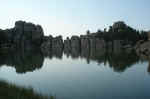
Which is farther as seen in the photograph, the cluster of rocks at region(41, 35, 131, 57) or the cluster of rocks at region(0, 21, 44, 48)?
the cluster of rocks at region(0, 21, 44, 48)

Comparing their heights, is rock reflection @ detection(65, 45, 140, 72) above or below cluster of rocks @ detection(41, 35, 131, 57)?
above

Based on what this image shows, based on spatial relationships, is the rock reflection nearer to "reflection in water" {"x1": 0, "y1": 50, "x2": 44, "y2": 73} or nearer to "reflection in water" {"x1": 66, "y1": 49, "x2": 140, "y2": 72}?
"reflection in water" {"x1": 66, "y1": 49, "x2": 140, "y2": 72}

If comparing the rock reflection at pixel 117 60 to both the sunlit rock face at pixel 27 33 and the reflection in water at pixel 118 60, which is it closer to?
the reflection in water at pixel 118 60

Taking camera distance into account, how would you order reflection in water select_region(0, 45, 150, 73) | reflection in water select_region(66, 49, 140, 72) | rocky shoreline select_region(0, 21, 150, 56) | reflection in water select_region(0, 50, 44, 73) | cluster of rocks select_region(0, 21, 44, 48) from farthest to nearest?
cluster of rocks select_region(0, 21, 44, 48) < rocky shoreline select_region(0, 21, 150, 56) < reflection in water select_region(66, 49, 140, 72) < reflection in water select_region(0, 45, 150, 73) < reflection in water select_region(0, 50, 44, 73)

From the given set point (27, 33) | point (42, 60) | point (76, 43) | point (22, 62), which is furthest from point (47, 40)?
point (22, 62)

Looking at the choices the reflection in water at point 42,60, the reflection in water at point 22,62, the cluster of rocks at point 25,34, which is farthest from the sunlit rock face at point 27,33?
the reflection in water at point 22,62

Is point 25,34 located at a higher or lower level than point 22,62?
higher

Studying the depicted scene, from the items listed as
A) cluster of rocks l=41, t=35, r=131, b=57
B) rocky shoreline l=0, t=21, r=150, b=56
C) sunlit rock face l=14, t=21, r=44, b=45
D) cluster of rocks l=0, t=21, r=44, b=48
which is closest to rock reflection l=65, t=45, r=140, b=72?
cluster of rocks l=41, t=35, r=131, b=57

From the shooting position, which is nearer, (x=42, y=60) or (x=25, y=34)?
(x=42, y=60)

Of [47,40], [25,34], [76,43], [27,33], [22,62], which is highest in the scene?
[27,33]

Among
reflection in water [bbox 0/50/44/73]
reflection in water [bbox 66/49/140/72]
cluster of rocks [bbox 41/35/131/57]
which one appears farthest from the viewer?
cluster of rocks [bbox 41/35/131/57]

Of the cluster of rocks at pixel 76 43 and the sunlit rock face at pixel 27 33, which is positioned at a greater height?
the sunlit rock face at pixel 27 33

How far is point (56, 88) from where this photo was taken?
16500 millimetres

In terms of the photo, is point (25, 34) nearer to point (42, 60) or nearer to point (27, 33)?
point (27, 33)
